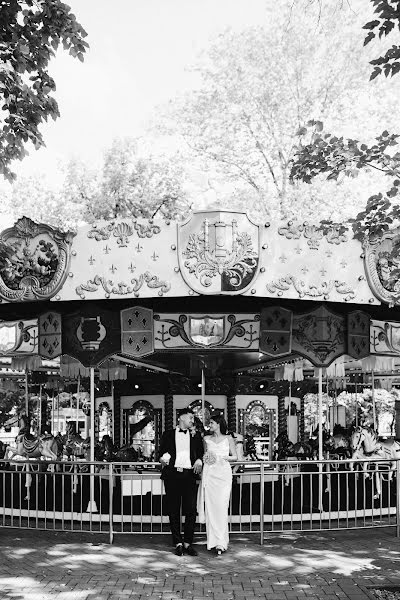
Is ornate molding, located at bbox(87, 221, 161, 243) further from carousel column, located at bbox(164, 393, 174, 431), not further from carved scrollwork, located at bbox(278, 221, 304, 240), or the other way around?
carousel column, located at bbox(164, 393, 174, 431)

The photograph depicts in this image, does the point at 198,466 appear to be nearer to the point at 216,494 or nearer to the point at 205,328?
the point at 216,494

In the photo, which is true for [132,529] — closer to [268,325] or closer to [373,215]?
[268,325]

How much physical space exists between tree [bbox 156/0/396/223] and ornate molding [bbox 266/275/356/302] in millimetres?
16924

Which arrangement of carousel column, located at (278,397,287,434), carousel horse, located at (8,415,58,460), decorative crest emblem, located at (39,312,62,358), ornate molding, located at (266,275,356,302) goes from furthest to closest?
carousel column, located at (278,397,287,434) < carousel horse, located at (8,415,58,460) < decorative crest emblem, located at (39,312,62,358) < ornate molding, located at (266,275,356,302)

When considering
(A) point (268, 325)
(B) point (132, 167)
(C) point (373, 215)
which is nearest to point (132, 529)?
(A) point (268, 325)

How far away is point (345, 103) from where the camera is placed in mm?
27312

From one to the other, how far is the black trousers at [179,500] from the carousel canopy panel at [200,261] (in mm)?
2509

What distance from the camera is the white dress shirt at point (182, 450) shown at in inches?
344

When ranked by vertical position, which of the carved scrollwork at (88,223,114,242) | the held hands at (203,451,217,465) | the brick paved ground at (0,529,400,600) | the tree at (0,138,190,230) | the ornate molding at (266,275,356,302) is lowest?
the brick paved ground at (0,529,400,600)

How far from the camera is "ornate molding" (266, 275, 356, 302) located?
10133 mm

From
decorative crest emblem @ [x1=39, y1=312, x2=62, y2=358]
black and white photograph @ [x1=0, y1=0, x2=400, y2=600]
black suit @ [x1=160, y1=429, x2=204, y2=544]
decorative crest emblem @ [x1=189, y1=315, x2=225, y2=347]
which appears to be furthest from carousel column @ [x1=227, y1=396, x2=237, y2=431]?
black suit @ [x1=160, y1=429, x2=204, y2=544]

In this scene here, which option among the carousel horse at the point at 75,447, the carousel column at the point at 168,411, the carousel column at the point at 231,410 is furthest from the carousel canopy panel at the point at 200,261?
the carousel horse at the point at 75,447

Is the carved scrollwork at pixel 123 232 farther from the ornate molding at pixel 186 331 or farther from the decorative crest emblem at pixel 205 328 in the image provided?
the decorative crest emblem at pixel 205 328

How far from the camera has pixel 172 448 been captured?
8.85 meters
